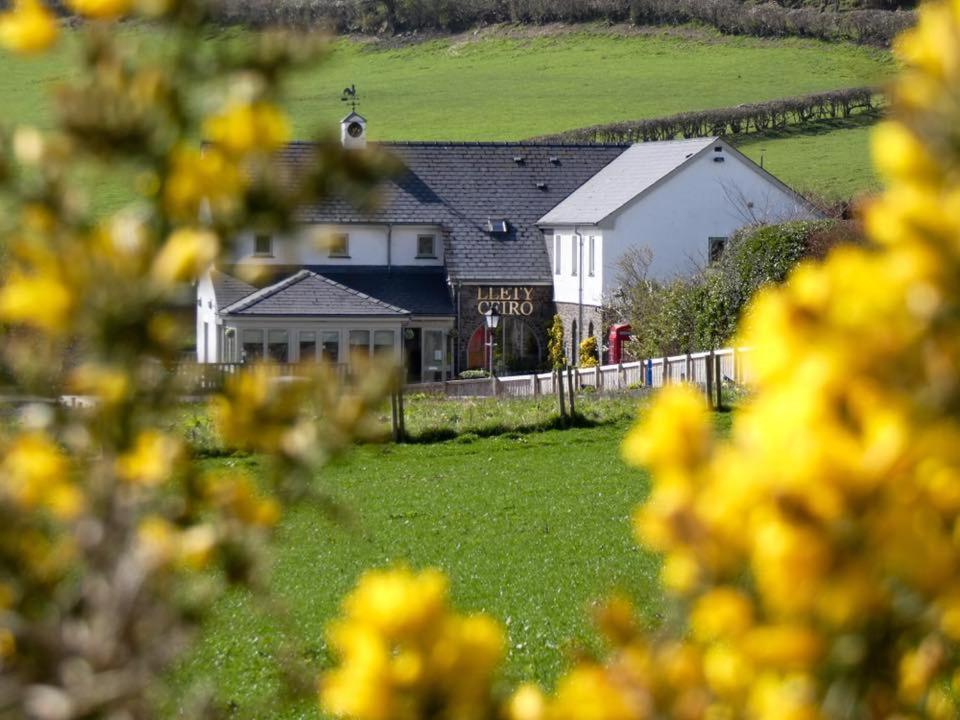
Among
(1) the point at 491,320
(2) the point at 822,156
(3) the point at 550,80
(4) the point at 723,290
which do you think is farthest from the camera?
(3) the point at 550,80

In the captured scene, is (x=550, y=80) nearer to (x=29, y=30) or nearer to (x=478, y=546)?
(x=478, y=546)

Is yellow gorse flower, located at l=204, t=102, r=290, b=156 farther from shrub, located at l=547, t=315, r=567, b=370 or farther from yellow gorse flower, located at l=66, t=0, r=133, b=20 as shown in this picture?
shrub, located at l=547, t=315, r=567, b=370

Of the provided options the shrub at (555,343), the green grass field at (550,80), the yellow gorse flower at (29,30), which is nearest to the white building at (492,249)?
the shrub at (555,343)

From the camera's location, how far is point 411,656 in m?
1.45

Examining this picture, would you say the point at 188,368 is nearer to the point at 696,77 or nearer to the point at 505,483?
the point at 505,483

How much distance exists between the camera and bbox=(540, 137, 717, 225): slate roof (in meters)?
42.8

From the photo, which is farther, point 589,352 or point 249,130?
point 589,352

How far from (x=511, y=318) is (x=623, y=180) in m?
5.30

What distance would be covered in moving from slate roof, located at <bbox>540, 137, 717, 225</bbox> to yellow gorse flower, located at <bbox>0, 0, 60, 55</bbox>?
134 feet

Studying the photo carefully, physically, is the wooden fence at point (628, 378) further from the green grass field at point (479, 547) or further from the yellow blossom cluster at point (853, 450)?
the yellow blossom cluster at point (853, 450)

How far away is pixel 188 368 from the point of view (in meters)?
2.04

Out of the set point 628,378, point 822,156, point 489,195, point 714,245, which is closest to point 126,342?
point 628,378

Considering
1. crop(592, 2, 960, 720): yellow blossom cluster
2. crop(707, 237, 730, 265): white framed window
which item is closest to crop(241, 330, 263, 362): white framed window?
crop(707, 237, 730, 265): white framed window

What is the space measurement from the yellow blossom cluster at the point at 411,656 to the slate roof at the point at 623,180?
41.0 m
